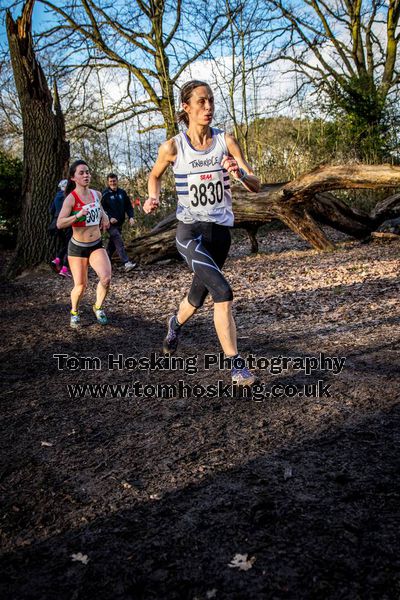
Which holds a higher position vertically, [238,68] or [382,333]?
[238,68]

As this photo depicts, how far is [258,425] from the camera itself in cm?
310

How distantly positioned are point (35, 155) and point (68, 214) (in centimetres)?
659

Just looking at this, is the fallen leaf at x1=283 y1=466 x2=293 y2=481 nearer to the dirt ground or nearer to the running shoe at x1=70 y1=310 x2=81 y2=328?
the dirt ground

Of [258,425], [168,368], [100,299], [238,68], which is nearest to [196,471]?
[258,425]

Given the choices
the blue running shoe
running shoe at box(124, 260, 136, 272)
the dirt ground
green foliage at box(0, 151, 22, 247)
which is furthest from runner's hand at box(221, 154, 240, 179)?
green foliage at box(0, 151, 22, 247)

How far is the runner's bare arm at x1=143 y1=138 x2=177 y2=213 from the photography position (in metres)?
3.98

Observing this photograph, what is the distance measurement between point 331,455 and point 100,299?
453 cm

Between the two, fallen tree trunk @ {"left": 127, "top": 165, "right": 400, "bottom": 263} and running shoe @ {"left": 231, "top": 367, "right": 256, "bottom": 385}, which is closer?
running shoe @ {"left": 231, "top": 367, "right": 256, "bottom": 385}

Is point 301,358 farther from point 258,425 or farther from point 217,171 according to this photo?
point 217,171

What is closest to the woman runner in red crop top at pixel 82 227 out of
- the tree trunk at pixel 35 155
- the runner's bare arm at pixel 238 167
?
the runner's bare arm at pixel 238 167

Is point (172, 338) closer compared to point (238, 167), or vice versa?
point (238, 167)

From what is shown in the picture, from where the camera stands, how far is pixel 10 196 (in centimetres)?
1773

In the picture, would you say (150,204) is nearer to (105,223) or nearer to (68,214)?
(68,214)

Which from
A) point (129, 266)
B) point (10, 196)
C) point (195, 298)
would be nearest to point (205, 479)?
point (195, 298)
